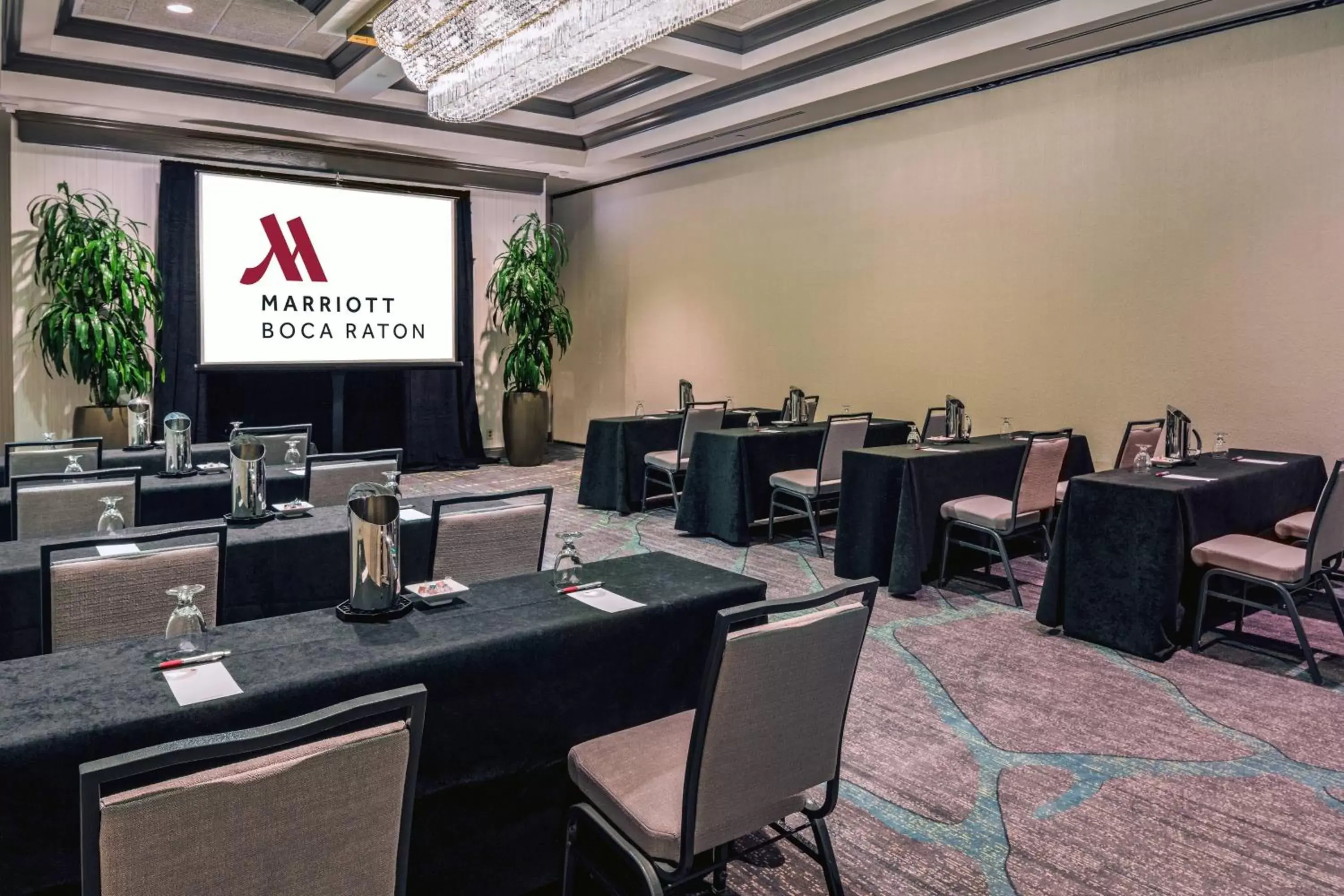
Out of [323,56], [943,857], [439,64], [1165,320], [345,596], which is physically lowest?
[943,857]

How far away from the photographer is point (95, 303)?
738 cm

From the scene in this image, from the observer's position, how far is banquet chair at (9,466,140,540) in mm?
3363

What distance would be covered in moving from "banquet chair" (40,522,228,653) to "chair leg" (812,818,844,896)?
1583 mm

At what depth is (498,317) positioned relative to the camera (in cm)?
1020

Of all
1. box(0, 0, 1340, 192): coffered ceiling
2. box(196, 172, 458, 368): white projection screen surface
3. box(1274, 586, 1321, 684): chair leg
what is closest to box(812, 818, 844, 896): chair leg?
box(1274, 586, 1321, 684): chair leg

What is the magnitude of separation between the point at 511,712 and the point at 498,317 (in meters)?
8.62

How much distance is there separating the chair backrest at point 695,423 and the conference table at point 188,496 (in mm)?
3265

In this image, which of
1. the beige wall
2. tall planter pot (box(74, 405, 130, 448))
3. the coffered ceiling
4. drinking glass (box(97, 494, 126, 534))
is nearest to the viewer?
drinking glass (box(97, 494, 126, 534))

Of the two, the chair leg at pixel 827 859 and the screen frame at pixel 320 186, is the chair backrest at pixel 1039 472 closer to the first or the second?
the chair leg at pixel 827 859

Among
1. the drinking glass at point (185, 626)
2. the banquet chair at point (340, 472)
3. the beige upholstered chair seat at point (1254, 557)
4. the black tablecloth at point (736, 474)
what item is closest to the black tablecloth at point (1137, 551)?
the beige upholstered chair seat at point (1254, 557)

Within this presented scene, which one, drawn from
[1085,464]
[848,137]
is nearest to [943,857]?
[1085,464]

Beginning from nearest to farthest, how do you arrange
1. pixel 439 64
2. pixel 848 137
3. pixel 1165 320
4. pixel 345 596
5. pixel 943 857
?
pixel 943 857, pixel 345 596, pixel 439 64, pixel 1165 320, pixel 848 137

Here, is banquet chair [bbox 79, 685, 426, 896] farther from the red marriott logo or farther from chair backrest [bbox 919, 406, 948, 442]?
the red marriott logo

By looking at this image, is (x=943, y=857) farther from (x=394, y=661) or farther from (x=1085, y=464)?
(x=1085, y=464)
